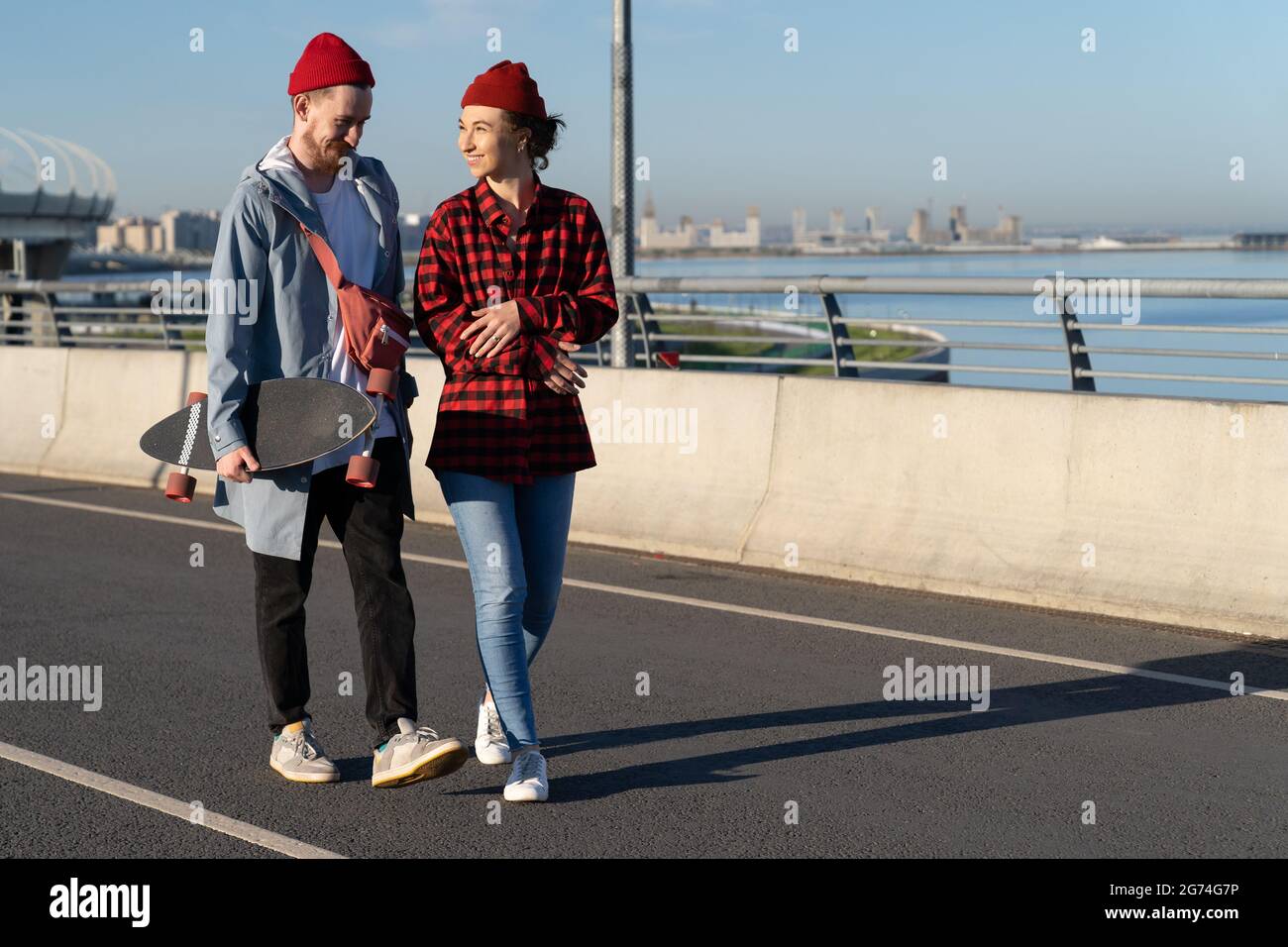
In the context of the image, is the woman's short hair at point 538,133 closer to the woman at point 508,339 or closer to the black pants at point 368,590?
the woman at point 508,339

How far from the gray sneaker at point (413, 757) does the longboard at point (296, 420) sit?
0.92m

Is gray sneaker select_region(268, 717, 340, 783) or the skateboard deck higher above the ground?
the skateboard deck

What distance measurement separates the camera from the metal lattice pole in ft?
40.6

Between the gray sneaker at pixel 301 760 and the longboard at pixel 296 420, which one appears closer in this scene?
the longboard at pixel 296 420

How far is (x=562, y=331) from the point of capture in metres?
5.06

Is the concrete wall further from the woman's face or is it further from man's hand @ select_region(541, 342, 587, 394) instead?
the woman's face

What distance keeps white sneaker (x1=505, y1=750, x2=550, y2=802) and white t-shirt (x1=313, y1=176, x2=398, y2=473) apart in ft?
3.58

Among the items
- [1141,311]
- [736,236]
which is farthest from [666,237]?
[1141,311]

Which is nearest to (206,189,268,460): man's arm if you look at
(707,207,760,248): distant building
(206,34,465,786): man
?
(206,34,465,786): man

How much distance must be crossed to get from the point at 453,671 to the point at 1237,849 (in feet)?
11.2

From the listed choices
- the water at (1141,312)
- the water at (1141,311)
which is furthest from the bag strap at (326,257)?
the water at (1141,312)

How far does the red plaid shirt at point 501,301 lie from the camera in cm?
505
